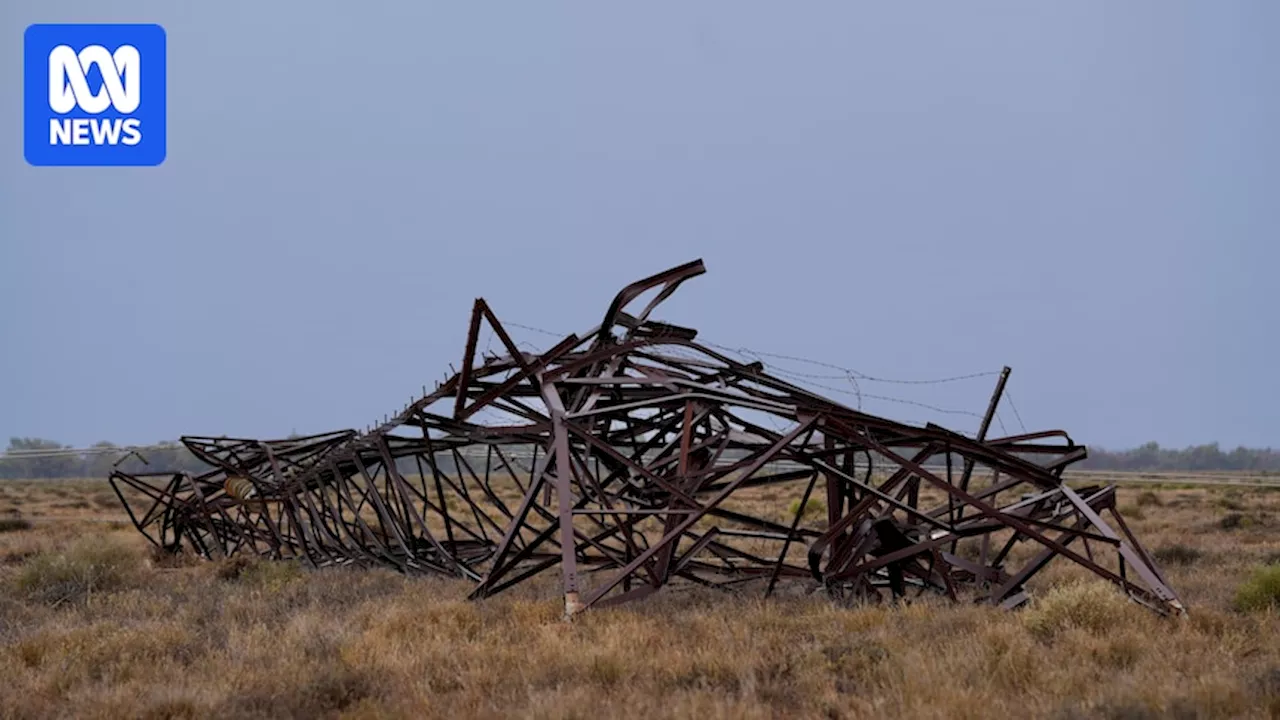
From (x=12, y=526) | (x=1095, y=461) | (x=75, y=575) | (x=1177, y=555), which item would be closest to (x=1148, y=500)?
(x=1177, y=555)

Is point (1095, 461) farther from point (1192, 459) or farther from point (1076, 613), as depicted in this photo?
point (1076, 613)

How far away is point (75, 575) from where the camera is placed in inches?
715

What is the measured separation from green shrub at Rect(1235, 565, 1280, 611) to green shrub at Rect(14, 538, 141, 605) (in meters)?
16.4

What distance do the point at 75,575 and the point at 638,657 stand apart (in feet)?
42.1

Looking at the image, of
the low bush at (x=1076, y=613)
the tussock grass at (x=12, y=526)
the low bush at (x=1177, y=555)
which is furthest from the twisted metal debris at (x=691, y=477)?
the tussock grass at (x=12, y=526)

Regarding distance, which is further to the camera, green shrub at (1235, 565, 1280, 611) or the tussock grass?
the tussock grass

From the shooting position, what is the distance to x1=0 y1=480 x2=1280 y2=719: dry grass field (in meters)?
8.30

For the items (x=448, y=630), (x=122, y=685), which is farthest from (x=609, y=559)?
(x=122, y=685)

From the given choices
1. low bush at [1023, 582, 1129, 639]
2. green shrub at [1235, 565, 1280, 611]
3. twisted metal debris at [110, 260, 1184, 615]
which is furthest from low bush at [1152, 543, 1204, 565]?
low bush at [1023, 582, 1129, 639]

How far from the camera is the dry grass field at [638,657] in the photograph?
8.30 meters

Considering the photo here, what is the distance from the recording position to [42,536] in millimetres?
29688

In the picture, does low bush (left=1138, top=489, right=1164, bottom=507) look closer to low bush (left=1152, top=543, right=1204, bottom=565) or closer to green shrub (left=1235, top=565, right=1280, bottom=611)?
low bush (left=1152, top=543, right=1204, bottom=565)

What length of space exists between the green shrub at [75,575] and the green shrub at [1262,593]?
16.4 metres

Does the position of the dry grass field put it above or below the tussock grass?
below
